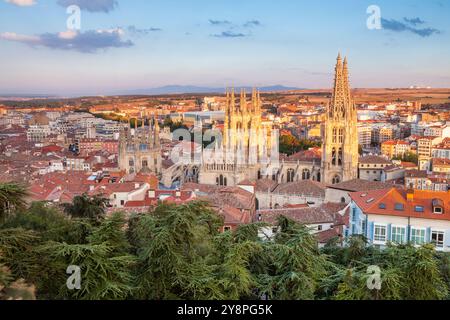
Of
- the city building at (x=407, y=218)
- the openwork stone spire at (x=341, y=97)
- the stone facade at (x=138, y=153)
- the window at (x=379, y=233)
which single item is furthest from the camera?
the stone facade at (x=138, y=153)

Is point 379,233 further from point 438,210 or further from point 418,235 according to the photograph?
point 438,210

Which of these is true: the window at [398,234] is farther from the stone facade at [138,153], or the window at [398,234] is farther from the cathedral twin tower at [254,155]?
the stone facade at [138,153]

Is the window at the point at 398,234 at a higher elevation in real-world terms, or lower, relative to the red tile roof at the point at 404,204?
lower

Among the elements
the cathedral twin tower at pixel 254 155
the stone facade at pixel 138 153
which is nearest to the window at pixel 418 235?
the cathedral twin tower at pixel 254 155

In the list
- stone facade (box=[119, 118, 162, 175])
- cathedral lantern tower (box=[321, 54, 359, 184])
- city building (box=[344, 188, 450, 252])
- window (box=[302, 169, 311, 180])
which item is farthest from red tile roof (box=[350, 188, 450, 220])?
stone facade (box=[119, 118, 162, 175])

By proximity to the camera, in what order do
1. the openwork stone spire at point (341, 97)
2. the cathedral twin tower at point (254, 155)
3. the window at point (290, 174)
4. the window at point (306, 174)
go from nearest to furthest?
the cathedral twin tower at point (254, 155) < the openwork stone spire at point (341, 97) < the window at point (306, 174) < the window at point (290, 174)

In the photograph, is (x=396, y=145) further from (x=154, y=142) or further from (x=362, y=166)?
(x=154, y=142)
